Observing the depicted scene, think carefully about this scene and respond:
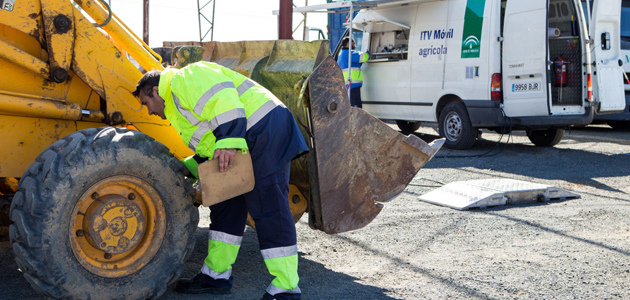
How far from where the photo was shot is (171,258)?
12.0 ft

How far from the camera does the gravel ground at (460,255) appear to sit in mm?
4070

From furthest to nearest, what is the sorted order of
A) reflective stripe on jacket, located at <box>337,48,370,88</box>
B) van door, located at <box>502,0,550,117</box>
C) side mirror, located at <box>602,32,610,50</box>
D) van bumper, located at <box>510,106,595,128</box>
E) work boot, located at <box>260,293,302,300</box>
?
1. reflective stripe on jacket, located at <box>337,48,370,88</box>
2. side mirror, located at <box>602,32,610,50</box>
3. van bumper, located at <box>510,106,595,128</box>
4. van door, located at <box>502,0,550,117</box>
5. work boot, located at <box>260,293,302,300</box>

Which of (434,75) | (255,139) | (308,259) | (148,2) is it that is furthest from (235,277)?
(148,2)

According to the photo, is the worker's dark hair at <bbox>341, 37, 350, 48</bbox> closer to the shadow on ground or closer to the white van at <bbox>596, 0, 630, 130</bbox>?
the white van at <bbox>596, 0, 630, 130</bbox>

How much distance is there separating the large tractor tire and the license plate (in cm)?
690

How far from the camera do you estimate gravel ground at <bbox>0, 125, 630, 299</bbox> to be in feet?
13.4

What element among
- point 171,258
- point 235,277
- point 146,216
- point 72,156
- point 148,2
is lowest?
point 235,277

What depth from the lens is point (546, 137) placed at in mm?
10984

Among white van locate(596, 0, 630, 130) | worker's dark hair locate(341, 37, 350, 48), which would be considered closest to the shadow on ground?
worker's dark hair locate(341, 37, 350, 48)

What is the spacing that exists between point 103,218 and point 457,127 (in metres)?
8.03

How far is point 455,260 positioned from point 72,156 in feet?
9.16

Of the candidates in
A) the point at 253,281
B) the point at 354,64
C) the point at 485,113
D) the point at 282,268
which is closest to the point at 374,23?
the point at 354,64

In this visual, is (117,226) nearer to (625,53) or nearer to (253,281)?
(253,281)

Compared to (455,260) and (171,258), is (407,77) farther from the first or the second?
(171,258)
